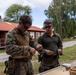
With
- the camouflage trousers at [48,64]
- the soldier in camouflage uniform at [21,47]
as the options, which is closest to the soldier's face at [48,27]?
the camouflage trousers at [48,64]

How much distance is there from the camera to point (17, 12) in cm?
7412

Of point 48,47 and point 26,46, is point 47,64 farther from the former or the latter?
point 26,46

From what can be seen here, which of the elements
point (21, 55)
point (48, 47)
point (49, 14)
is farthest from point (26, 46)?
point (49, 14)

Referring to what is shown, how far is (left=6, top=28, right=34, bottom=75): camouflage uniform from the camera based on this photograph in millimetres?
3225

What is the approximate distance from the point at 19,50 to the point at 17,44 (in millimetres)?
178

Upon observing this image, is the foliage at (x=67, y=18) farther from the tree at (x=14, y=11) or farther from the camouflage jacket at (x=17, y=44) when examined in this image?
the camouflage jacket at (x=17, y=44)

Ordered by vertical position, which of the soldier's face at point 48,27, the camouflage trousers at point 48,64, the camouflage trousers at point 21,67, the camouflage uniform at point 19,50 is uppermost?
the soldier's face at point 48,27

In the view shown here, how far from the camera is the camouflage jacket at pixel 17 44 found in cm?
322

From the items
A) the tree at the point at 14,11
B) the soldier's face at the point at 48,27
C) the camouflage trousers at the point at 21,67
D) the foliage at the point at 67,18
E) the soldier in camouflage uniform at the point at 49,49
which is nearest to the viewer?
the camouflage trousers at the point at 21,67

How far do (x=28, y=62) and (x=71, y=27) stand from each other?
138 feet

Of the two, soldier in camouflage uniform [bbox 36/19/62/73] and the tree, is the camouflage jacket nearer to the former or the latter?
soldier in camouflage uniform [bbox 36/19/62/73]

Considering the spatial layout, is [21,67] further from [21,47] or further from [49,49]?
[49,49]

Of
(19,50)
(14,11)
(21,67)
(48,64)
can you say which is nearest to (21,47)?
(19,50)

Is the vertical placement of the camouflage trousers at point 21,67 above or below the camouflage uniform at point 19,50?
below
